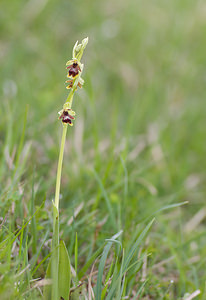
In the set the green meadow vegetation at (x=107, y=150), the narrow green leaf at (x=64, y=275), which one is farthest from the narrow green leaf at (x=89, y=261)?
the narrow green leaf at (x=64, y=275)

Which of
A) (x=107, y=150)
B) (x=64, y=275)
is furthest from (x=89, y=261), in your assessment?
(x=107, y=150)

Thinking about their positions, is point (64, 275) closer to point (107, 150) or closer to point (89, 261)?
point (89, 261)

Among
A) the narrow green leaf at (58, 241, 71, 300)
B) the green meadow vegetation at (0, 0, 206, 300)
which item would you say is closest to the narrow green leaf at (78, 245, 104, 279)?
the green meadow vegetation at (0, 0, 206, 300)

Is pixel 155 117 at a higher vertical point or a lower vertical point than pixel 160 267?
higher

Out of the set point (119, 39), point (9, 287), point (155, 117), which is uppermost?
point (119, 39)

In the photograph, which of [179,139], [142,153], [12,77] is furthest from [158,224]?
[12,77]

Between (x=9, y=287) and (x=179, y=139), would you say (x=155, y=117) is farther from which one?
(x=9, y=287)

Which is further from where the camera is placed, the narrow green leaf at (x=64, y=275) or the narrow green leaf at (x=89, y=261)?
the narrow green leaf at (x=89, y=261)

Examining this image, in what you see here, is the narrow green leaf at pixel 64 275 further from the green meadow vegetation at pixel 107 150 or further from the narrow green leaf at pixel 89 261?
the narrow green leaf at pixel 89 261
